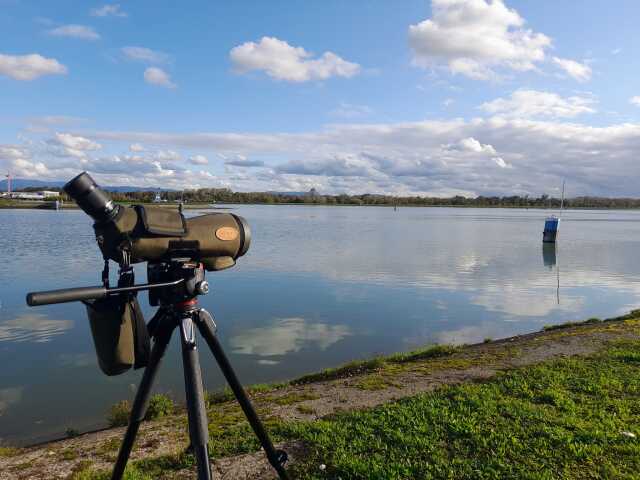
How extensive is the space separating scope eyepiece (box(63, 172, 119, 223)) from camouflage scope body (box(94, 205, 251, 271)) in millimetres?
43

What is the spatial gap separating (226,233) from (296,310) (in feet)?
36.2

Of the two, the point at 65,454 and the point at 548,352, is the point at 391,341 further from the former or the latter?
the point at 65,454

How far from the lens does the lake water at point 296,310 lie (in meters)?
7.57

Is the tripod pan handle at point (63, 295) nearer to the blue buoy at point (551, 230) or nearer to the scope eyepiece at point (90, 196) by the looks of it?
the scope eyepiece at point (90, 196)

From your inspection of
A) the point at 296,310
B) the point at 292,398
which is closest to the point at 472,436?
the point at 292,398

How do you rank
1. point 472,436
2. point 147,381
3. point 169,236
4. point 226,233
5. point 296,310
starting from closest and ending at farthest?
point 169,236, point 147,381, point 226,233, point 472,436, point 296,310

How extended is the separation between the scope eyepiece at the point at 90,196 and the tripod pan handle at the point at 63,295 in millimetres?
347

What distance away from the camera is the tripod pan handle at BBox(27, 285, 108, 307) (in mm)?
1653

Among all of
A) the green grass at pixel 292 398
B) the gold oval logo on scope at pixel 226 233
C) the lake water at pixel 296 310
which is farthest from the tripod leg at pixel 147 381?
the lake water at pixel 296 310

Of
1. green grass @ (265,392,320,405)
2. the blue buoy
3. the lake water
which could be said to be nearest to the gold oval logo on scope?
green grass @ (265,392,320,405)

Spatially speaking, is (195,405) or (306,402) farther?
(306,402)

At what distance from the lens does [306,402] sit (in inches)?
192

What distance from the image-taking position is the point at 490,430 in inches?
150

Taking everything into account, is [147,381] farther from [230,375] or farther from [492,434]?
[492,434]
